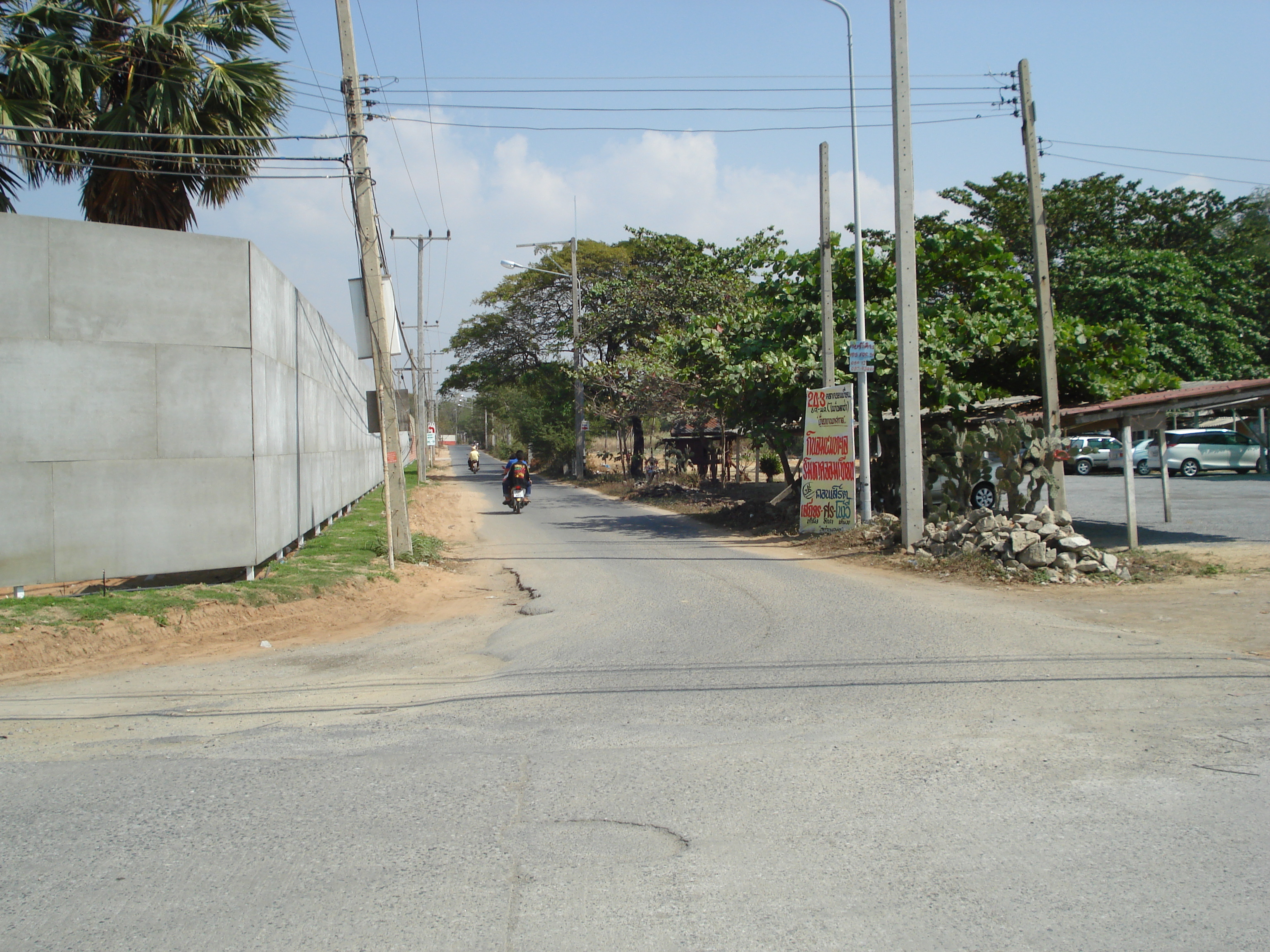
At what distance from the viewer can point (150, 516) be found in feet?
32.7

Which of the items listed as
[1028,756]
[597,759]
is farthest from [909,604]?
[597,759]

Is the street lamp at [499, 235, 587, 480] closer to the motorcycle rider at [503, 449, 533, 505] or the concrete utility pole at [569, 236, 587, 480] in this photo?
the concrete utility pole at [569, 236, 587, 480]

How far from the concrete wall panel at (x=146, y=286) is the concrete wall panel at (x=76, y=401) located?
0.70 feet

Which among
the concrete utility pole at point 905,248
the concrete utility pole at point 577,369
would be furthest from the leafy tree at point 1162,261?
the concrete utility pole at point 905,248

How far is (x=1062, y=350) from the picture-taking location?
17766 mm

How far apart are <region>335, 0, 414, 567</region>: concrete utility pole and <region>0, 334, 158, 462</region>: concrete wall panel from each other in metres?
3.75

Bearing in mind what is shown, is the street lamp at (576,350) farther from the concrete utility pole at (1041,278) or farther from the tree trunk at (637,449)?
the concrete utility pole at (1041,278)

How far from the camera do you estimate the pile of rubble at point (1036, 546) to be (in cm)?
1166

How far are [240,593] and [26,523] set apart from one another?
212cm

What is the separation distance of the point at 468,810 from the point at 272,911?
43.3 inches

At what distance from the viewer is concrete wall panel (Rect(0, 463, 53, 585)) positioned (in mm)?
9234

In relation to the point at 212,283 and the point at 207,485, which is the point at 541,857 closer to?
Answer: the point at 207,485

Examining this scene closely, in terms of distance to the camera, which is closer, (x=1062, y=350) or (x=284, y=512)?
(x=284, y=512)

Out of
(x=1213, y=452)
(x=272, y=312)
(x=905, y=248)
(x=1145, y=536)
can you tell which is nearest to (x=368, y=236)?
(x=272, y=312)
